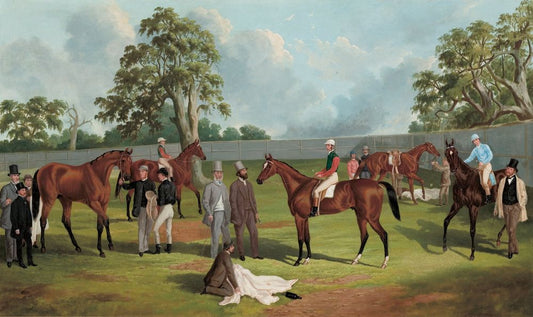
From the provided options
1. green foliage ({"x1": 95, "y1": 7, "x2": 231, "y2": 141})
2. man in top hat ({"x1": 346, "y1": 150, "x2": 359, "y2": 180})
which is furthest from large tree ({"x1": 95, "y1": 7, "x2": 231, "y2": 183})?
man in top hat ({"x1": 346, "y1": 150, "x2": 359, "y2": 180})

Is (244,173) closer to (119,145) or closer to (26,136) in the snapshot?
(119,145)

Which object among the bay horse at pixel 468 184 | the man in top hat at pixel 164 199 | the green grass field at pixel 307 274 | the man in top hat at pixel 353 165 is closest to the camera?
the green grass field at pixel 307 274

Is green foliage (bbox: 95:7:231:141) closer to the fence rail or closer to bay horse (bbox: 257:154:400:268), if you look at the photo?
the fence rail

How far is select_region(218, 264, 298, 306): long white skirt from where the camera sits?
11.6 m

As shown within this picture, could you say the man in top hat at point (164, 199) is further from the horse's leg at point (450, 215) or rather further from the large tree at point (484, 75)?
the large tree at point (484, 75)

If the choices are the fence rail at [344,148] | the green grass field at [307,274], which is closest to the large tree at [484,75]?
the fence rail at [344,148]

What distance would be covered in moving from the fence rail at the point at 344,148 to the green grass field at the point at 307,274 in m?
2.55

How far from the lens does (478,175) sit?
45.2 feet

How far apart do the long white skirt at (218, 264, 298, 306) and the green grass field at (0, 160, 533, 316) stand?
192 millimetres

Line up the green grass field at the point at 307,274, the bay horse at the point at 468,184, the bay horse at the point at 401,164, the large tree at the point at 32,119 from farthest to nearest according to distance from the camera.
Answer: the large tree at the point at 32,119
the bay horse at the point at 401,164
the bay horse at the point at 468,184
the green grass field at the point at 307,274

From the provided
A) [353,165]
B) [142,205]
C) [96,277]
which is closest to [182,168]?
[142,205]

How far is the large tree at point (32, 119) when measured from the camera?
25891mm

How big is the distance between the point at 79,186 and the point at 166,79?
8266mm

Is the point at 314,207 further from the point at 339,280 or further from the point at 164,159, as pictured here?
the point at 164,159
